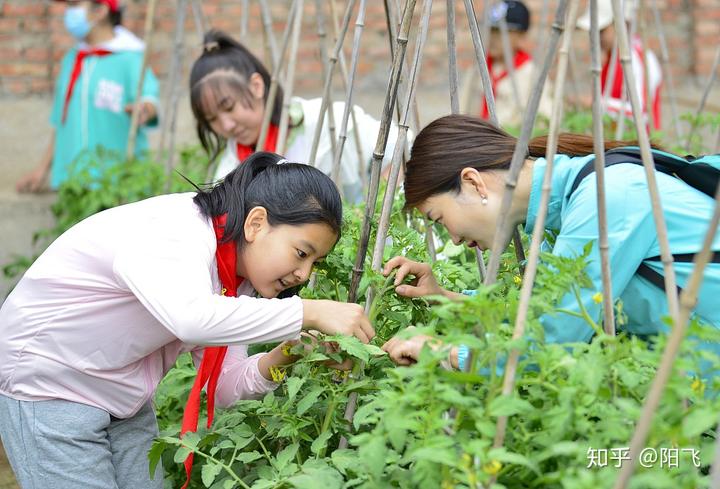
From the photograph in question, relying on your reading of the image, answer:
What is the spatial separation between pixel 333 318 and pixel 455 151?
0.44 metres

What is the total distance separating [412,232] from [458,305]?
76 centimetres

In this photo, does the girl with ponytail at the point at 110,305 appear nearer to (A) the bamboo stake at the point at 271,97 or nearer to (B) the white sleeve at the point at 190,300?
(B) the white sleeve at the point at 190,300

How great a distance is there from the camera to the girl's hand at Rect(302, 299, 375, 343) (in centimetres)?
182

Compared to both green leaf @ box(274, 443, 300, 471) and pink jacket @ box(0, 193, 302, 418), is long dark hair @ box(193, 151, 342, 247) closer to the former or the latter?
pink jacket @ box(0, 193, 302, 418)

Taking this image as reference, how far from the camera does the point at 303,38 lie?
6.67m

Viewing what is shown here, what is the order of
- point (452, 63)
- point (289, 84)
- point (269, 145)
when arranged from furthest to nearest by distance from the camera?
point (269, 145), point (289, 84), point (452, 63)

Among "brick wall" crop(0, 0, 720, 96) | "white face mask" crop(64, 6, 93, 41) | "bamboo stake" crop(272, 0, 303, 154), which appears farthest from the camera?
"brick wall" crop(0, 0, 720, 96)

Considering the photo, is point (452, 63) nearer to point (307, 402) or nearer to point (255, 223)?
point (255, 223)

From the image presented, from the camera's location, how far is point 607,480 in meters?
1.32

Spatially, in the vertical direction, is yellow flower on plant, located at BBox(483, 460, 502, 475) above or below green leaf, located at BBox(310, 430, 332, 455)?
above

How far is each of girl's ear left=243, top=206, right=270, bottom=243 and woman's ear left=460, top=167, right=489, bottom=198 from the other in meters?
0.39

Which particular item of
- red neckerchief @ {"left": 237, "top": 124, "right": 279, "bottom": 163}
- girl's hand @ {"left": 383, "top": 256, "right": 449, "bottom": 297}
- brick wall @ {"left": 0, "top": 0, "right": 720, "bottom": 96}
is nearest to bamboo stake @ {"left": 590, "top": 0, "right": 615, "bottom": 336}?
girl's hand @ {"left": 383, "top": 256, "right": 449, "bottom": 297}

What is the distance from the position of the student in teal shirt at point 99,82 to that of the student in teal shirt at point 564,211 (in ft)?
9.54

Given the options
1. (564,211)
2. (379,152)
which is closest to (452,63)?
(379,152)
